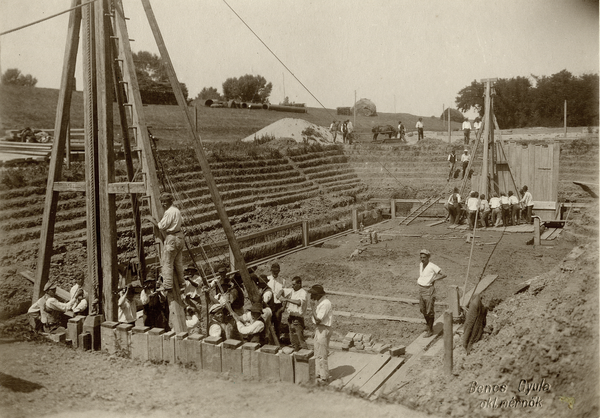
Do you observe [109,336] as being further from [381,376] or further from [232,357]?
[381,376]

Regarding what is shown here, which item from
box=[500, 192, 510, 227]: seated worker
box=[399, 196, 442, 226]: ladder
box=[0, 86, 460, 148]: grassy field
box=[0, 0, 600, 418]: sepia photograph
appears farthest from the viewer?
box=[0, 86, 460, 148]: grassy field

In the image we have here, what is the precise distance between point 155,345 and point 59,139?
4670 mm

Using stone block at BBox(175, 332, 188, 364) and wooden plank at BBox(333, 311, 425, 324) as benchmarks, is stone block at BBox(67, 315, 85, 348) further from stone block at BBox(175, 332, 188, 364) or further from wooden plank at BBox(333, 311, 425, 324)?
wooden plank at BBox(333, 311, 425, 324)

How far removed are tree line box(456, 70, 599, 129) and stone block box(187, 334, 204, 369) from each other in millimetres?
26119

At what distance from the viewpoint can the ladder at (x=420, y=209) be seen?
76.2ft

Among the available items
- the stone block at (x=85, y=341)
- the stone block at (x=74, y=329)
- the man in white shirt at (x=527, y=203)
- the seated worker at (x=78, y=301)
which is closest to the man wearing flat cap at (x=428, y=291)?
the stone block at (x=85, y=341)

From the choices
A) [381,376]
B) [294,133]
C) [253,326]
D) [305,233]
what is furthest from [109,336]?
[294,133]

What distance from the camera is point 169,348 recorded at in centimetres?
790

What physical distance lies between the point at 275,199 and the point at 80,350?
14529mm

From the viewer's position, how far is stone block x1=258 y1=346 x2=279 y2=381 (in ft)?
23.7

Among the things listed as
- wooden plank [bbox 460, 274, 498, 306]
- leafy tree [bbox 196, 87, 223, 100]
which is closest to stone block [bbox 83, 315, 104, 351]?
wooden plank [bbox 460, 274, 498, 306]

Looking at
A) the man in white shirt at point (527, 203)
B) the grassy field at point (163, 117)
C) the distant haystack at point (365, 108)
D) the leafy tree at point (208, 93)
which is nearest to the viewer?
the man in white shirt at point (527, 203)

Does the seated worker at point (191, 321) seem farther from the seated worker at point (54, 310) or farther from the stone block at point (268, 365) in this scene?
the stone block at point (268, 365)

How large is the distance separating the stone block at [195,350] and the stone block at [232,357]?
35 cm
